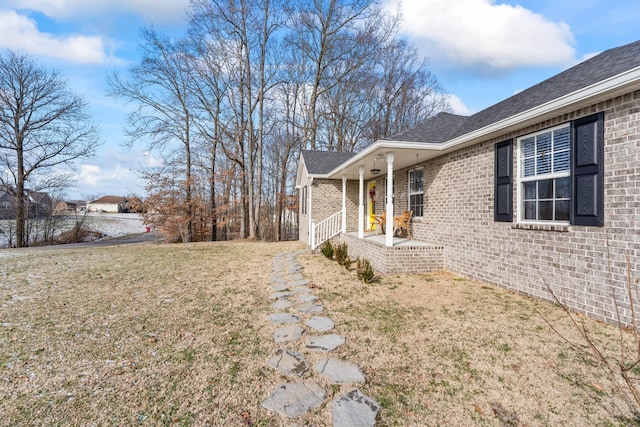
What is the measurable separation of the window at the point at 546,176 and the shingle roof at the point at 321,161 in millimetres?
7833

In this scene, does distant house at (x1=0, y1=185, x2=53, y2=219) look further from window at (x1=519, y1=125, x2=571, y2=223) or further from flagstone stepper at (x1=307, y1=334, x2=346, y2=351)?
window at (x1=519, y1=125, x2=571, y2=223)

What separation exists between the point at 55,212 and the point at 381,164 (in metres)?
19.8

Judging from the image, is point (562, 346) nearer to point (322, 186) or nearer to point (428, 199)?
point (428, 199)

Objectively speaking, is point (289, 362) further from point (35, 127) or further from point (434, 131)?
point (35, 127)

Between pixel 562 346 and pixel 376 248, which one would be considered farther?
pixel 376 248

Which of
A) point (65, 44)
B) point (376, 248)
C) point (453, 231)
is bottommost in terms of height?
point (376, 248)

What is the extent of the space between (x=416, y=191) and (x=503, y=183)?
9.69 feet

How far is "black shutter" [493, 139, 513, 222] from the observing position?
4.96 meters

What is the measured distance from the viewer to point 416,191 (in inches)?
314

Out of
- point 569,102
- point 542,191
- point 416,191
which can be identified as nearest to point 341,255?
point 416,191

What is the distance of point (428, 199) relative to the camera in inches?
286

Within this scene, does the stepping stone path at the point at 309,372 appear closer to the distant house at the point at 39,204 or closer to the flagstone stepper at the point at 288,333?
the flagstone stepper at the point at 288,333

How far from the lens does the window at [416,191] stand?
7738 mm

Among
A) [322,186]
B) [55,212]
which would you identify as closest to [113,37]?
[322,186]
